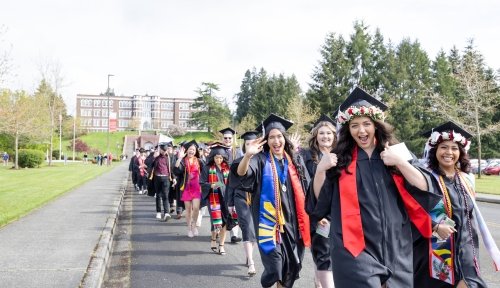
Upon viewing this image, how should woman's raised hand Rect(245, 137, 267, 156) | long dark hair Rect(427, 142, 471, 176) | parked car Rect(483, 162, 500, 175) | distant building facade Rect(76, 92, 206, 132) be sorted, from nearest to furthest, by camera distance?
long dark hair Rect(427, 142, 471, 176), woman's raised hand Rect(245, 137, 267, 156), parked car Rect(483, 162, 500, 175), distant building facade Rect(76, 92, 206, 132)

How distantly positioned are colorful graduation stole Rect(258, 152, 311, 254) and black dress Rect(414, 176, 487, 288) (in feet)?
4.38

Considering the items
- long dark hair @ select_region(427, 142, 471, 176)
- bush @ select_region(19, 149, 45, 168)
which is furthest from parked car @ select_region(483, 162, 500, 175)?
long dark hair @ select_region(427, 142, 471, 176)

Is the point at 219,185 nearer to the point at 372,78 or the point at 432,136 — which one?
the point at 432,136

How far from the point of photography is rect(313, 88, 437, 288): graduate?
3.54 m

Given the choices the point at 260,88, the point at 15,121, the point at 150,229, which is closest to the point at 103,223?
the point at 150,229

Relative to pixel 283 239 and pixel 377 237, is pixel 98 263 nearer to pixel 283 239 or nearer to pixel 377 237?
pixel 283 239

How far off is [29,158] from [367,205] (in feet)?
148

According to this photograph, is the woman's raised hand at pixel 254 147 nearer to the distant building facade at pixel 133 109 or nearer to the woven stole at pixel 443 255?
the woven stole at pixel 443 255

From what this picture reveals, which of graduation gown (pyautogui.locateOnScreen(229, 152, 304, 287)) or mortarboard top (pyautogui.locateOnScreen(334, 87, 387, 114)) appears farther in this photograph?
graduation gown (pyautogui.locateOnScreen(229, 152, 304, 287))

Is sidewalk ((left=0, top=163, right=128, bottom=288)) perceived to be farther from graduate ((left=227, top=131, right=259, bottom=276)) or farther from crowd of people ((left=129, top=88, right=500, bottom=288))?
crowd of people ((left=129, top=88, right=500, bottom=288))

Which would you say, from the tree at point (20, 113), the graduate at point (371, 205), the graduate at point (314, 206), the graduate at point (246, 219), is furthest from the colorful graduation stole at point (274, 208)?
the tree at point (20, 113)

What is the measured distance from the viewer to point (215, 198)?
9867 millimetres

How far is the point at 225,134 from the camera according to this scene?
1085 cm

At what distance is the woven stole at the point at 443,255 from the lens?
14.0ft
